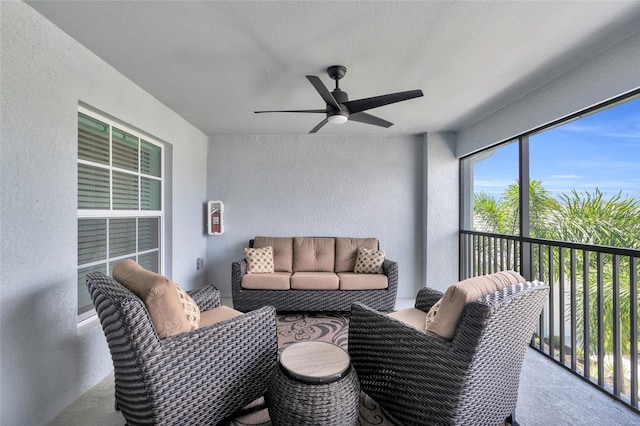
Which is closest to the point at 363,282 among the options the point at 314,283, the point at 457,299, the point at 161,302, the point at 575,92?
the point at 314,283

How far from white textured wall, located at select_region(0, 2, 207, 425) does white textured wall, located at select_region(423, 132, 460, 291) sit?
3.87m

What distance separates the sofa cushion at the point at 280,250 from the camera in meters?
3.76

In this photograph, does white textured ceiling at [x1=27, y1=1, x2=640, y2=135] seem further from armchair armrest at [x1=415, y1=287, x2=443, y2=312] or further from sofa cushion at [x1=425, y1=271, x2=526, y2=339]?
armchair armrest at [x1=415, y1=287, x2=443, y2=312]

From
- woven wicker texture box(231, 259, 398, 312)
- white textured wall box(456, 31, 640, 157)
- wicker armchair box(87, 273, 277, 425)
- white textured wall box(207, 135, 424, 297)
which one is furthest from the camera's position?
white textured wall box(207, 135, 424, 297)

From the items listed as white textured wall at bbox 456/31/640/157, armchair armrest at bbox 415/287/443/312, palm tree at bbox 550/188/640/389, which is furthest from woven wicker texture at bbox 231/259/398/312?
white textured wall at bbox 456/31/640/157

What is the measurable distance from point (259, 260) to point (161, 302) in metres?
2.18

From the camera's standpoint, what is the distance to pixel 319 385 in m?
1.33

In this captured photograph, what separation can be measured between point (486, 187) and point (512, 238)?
3.32 ft

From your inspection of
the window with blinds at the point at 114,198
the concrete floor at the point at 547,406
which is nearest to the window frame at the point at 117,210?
the window with blinds at the point at 114,198

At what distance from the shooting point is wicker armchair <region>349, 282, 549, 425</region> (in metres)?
1.28

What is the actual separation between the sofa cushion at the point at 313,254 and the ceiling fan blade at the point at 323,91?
2.24m

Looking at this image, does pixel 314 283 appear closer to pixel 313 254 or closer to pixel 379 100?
pixel 313 254

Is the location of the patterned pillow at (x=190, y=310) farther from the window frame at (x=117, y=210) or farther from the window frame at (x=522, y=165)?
the window frame at (x=522, y=165)

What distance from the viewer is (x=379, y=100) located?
2.04 meters
